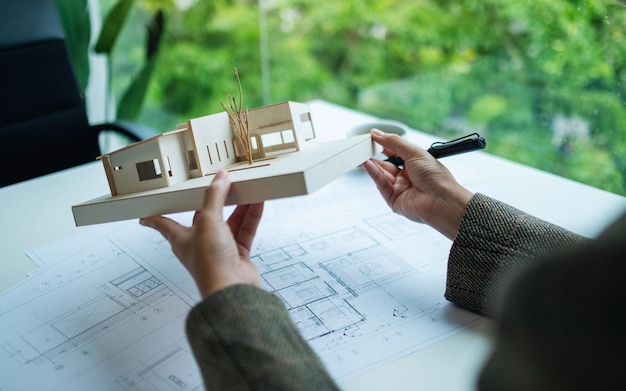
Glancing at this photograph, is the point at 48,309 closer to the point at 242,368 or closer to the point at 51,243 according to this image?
the point at 51,243

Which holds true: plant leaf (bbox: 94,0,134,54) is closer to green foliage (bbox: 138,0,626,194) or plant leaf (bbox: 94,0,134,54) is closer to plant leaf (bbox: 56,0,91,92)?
plant leaf (bbox: 56,0,91,92)

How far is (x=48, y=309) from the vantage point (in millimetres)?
820

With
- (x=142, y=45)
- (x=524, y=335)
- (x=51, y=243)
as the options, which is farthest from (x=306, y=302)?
(x=142, y=45)

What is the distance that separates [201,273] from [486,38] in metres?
2.41

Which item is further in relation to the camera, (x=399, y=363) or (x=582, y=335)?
(x=399, y=363)

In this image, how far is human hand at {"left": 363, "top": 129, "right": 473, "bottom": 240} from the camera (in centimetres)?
85

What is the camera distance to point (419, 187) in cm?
92

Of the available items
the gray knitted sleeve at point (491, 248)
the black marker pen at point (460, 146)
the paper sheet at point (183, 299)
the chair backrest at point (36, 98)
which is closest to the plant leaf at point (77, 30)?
the chair backrest at point (36, 98)

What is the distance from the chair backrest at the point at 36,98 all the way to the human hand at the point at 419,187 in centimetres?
98

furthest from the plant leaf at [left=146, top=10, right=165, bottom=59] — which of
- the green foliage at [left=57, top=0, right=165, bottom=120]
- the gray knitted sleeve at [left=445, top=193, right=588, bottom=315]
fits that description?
the gray knitted sleeve at [left=445, top=193, right=588, bottom=315]

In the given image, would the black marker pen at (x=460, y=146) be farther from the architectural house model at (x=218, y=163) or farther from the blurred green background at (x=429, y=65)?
the blurred green background at (x=429, y=65)

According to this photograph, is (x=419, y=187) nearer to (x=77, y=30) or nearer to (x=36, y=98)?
(x=36, y=98)

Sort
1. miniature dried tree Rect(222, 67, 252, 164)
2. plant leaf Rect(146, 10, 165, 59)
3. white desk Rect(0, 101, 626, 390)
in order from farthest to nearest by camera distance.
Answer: plant leaf Rect(146, 10, 165, 59)
miniature dried tree Rect(222, 67, 252, 164)
white desk Rect(0, 101, 626, 390)

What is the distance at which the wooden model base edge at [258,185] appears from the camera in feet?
2.20
